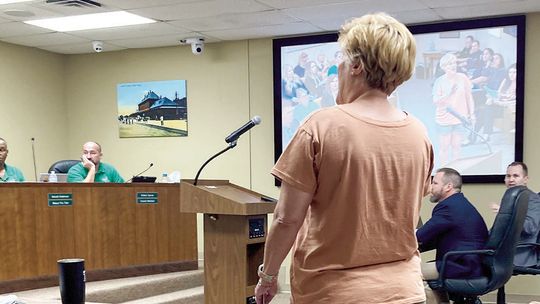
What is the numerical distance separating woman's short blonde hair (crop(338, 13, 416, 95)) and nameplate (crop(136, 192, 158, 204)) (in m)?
4.14

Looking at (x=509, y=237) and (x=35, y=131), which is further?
(x=35, y=131)

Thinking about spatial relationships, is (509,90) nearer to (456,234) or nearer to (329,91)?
(329,91)

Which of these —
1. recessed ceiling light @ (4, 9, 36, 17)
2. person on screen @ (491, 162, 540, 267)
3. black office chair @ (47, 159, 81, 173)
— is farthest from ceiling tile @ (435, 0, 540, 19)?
black office chair @ (47, 159, 81, 173)

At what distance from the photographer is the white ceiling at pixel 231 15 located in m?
5.28

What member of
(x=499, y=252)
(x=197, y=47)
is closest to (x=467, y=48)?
(x=499, y=252)

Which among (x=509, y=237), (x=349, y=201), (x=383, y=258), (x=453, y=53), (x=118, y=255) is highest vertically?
(x=453, y=53)

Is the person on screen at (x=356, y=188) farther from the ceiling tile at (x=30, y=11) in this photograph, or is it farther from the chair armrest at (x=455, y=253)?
the ceiling tile at (x=30, y=11)

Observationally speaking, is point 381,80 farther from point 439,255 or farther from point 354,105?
point 439,255

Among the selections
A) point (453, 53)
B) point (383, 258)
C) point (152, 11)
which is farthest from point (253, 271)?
point (453, 53)

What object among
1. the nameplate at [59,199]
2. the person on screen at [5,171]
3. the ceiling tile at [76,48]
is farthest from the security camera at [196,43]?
the nameplate at [59,199]

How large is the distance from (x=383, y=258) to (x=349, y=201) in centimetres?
16

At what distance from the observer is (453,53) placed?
601 centimetres

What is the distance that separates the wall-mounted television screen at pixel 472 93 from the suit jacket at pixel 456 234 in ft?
5.70

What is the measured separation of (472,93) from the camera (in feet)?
19.6
